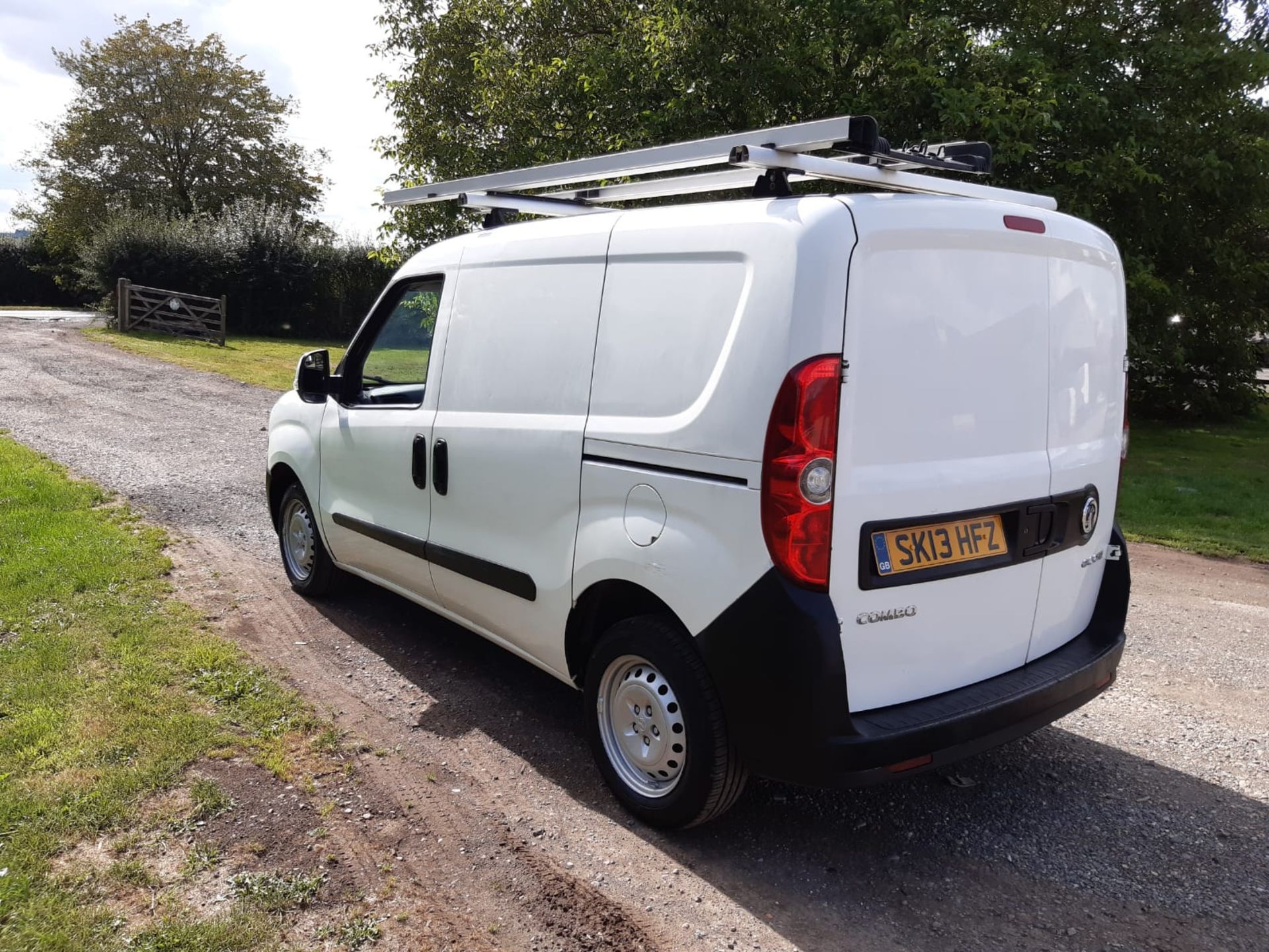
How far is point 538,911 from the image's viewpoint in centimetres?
286

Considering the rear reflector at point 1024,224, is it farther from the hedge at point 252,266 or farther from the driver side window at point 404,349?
the hedge at point 252,266

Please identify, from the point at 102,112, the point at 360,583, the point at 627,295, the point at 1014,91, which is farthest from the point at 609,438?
the point at 102,112

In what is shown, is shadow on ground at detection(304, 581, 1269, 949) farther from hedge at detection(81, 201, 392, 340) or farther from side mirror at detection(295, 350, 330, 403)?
hedge at detection(81, 201, 392, 340)

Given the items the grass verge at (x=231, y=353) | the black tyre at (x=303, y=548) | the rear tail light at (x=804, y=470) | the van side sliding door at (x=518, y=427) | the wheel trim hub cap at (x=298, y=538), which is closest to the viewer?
the rear tail light at (x=804, y=470)

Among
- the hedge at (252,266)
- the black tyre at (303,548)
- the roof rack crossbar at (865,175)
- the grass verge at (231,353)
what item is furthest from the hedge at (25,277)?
the roof rack crossbar at (865,175)

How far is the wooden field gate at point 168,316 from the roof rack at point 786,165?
73.3 feet

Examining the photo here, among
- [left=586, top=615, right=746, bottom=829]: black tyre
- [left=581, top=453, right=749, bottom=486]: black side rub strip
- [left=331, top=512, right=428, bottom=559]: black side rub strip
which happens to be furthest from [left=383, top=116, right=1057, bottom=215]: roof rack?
[left=331, top=512, right=428, bottom=559]: black side rub strip

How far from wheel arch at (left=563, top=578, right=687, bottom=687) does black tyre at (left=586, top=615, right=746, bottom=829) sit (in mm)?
77

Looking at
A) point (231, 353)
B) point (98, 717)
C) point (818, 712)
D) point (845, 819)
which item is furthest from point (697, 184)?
point (231, 353)

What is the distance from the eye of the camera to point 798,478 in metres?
2.68

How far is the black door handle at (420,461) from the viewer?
Answer: 167 inches

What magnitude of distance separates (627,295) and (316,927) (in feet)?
7.32

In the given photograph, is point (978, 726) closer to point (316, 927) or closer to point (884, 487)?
point (884, 487)

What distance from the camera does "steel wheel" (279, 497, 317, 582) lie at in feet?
18.2
